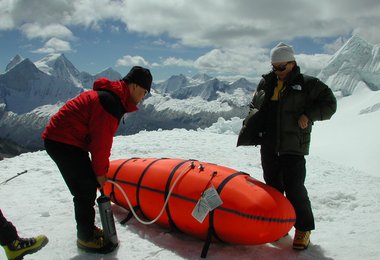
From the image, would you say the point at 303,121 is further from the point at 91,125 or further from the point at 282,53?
the point at 91,125

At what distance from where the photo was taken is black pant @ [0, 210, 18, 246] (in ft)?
12.0

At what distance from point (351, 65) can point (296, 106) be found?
2578 inches

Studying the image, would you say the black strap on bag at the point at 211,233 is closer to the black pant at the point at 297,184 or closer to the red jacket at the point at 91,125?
the black pant at the point at 297,184

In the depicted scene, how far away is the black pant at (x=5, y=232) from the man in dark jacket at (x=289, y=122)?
2.87 metres

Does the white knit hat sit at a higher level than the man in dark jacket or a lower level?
higher

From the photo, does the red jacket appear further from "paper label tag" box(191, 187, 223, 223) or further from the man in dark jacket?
the man in dark jacket

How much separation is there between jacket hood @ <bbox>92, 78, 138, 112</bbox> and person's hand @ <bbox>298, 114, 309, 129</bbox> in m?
1.91

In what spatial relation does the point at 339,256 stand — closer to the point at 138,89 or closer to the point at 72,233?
the point at 138,89

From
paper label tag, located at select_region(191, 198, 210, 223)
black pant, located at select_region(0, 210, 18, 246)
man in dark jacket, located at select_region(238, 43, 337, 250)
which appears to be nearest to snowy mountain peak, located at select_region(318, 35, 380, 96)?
man in dark jacket, located at select_region(238, 43, 337, 250)

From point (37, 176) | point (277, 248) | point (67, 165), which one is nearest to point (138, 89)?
point (67, 165)

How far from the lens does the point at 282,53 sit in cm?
427

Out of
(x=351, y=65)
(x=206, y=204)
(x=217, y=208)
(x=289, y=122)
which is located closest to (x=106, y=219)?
(x=206, y=204)

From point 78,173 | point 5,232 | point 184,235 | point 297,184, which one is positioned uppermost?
point 78,173

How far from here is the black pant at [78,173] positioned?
4.02 metres
